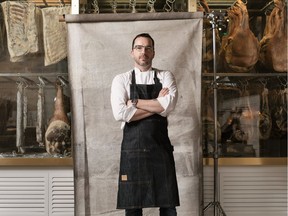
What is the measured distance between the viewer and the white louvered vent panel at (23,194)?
8.41 ft


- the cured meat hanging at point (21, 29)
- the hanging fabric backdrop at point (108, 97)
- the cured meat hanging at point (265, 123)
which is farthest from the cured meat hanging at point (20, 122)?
the cured meat hanging at point (265, 123)

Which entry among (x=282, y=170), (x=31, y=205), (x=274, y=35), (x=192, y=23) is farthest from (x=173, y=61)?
(x=31, y=205)

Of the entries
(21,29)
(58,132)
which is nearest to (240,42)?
(58,132)

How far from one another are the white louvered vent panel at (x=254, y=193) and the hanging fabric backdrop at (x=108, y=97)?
1.31 feet

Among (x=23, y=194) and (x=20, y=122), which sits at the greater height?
(x=20, y=122)

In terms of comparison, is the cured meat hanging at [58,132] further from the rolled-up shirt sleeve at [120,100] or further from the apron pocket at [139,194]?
the apron pocket at [139,194]

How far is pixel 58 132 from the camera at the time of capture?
2.58 meters

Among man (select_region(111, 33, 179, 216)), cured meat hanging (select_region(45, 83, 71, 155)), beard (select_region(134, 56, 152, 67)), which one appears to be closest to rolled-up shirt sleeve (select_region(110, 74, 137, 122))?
man (select_region(111, 33, 179, 216))

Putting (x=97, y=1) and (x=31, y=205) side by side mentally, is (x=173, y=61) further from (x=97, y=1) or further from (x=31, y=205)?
(x=31, y=205)

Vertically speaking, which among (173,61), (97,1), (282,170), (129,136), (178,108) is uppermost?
(97,1)

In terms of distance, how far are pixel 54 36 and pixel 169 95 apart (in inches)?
37.5

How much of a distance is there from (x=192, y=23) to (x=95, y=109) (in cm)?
77

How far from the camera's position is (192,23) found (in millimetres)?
2287

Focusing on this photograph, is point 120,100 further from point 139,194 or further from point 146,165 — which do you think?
point 139,194
